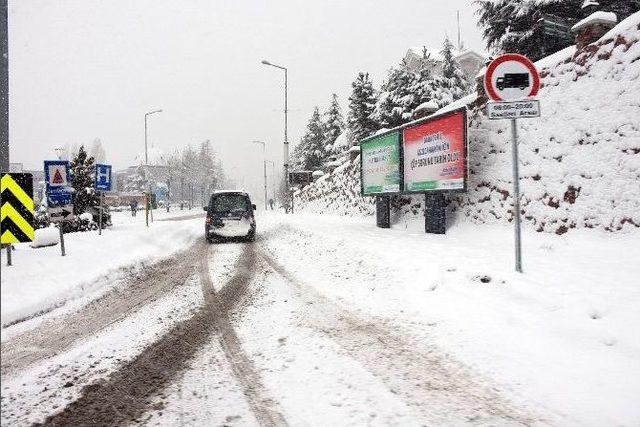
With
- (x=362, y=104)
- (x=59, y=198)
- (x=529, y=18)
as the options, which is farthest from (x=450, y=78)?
(x=59, y=198)

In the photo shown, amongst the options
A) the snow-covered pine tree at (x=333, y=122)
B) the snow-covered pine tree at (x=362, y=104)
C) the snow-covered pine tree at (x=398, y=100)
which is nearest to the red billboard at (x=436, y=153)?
the snow-covered pine tree at (x=398, y=100)

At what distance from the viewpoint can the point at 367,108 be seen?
116 feet

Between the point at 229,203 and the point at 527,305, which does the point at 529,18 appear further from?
the point at 527,305

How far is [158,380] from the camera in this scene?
3357 millimetres

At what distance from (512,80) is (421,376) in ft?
15.9

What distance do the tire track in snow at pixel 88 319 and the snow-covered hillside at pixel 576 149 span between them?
7846 millimetres

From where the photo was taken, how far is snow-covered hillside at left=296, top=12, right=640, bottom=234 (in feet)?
24.9

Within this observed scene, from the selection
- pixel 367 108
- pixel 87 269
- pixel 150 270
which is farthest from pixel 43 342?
pixel 367 108

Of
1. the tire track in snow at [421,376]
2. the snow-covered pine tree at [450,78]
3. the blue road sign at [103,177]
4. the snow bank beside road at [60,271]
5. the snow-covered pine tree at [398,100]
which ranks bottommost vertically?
the tire track in snow at [421,376]

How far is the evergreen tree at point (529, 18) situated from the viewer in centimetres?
1678

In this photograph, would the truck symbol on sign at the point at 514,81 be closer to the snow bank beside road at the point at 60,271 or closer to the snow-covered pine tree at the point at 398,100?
the snow bank beside road at the point at 60,271

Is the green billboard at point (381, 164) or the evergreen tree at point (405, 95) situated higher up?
the evergreen tree at point (405, 95)

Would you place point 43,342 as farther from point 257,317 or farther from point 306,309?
point 306,309

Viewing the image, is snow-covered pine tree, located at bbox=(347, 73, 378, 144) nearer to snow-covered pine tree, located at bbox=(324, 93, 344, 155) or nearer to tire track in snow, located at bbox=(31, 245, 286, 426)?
snow-covered pine tree, located at bbox=(324, 93, 344, 155)
